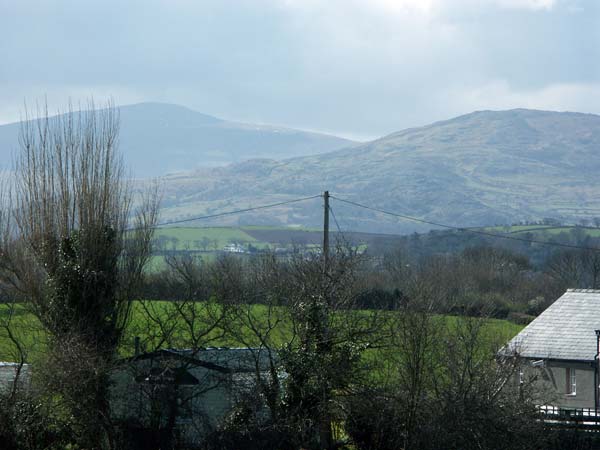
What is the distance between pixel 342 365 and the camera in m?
23.2

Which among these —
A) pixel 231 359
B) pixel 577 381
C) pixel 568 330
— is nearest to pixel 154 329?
pixel 231 359

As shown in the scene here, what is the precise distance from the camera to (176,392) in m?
24.0

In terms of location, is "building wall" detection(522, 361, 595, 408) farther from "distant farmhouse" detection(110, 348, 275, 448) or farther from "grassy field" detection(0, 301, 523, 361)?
"distant farmhouse" detection(110, 348, 275, 448)

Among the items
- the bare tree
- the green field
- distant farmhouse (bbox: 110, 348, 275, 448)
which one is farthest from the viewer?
the green field

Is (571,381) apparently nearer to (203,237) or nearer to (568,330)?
(568,330)

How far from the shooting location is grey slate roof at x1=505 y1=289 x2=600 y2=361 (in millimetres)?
36312

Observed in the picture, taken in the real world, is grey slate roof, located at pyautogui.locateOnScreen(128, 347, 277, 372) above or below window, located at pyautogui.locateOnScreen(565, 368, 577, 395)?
above

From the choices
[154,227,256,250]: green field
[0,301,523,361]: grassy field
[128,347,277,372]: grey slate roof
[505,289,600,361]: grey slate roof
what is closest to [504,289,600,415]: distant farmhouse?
[505,289,600,361]: grey slate roof

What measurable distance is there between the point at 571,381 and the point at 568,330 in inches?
98.9

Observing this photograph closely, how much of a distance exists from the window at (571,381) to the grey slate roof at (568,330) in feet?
1.70

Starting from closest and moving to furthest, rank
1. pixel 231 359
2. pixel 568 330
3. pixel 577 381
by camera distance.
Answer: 1. pixel 231 359
2. pixel 577 381
3. pixel 568 330

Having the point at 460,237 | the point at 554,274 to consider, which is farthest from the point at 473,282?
the point at 460,237

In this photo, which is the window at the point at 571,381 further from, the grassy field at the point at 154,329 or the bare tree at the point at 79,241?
the bare tree at the point at 79,241

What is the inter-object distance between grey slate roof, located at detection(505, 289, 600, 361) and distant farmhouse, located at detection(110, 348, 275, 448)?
1451cm
